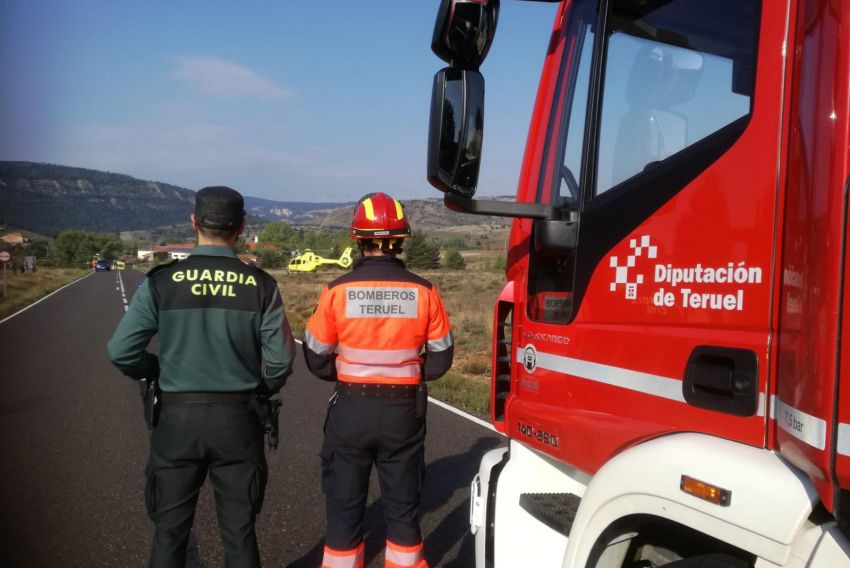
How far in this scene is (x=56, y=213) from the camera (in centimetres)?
524

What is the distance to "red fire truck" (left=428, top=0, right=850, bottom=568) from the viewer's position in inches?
61.7

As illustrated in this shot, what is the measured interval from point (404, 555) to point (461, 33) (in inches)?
91.2

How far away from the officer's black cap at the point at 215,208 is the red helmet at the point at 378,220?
0.56 meters

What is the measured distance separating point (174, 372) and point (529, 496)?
1.51 meters

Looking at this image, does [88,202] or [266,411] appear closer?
[266,411]

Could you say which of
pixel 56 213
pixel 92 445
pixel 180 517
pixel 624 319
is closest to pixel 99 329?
pixel 92 445

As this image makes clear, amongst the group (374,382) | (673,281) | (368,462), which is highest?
(673,281)

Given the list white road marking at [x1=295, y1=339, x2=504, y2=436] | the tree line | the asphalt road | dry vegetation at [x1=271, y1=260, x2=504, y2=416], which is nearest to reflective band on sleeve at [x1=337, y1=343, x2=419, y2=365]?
the asphalt road

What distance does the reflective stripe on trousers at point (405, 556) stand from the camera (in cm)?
340

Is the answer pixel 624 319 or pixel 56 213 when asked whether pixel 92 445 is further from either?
pixel 624 319

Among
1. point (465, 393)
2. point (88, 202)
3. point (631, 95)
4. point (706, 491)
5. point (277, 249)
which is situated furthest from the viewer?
point (277, 249)

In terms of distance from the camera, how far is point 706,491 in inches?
68.1

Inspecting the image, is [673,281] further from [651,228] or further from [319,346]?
[319,346]

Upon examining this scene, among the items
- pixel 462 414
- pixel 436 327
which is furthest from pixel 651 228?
pixel 462 414
